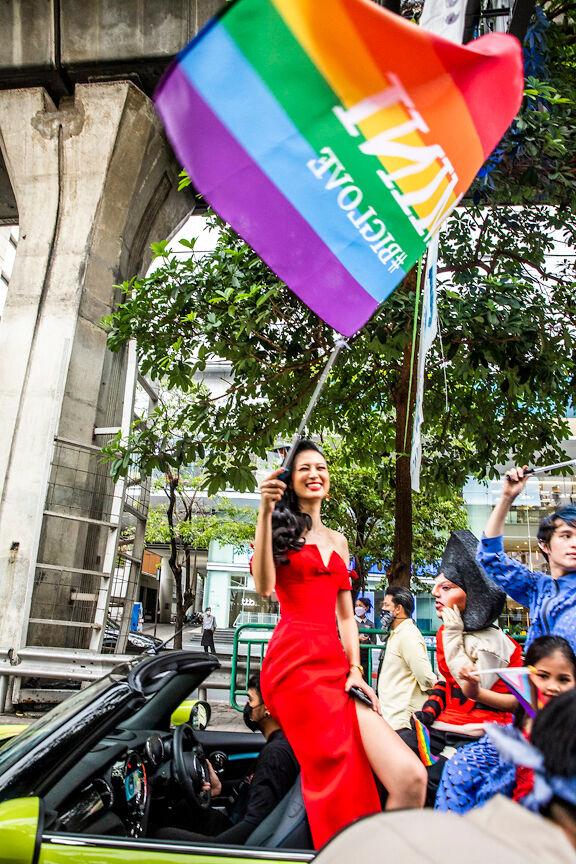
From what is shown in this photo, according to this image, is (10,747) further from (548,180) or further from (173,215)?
(173,215)

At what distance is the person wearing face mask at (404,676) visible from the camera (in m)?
4.87

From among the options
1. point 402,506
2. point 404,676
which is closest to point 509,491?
point 404,676

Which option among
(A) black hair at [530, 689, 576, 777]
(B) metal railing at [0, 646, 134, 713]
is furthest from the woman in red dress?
(B) metal railing at [0, 646, 134, 713]

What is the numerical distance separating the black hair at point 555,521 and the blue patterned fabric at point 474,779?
101cm

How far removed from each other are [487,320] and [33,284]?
7663 mm

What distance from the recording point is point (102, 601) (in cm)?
873

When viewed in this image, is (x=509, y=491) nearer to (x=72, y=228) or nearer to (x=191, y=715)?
(x=191, y=715)

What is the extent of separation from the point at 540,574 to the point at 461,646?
57 centimetres

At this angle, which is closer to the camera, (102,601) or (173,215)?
(102,601)

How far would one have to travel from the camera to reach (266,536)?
8.79 ft

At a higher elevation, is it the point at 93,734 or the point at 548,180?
the point at 548,180

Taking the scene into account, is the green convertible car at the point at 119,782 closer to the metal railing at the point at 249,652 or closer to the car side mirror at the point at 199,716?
the car side mirror at the point at 199,716

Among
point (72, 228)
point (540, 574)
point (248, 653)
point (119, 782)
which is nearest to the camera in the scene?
point (119, 782)

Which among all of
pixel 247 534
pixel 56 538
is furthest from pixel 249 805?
pixel 247 534
